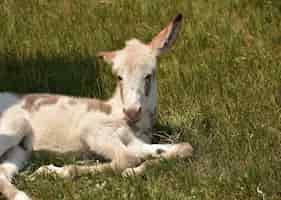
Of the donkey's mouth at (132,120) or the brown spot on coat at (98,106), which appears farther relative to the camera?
the brown spot on coat at (98,106)

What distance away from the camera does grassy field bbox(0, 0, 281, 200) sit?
21.1 feet

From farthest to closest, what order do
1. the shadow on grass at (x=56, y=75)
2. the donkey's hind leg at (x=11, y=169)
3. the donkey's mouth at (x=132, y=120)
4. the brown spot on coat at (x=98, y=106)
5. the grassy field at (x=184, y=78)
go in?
the shadow on grass at (x=56, y=75) → the brown spot on coat at (x=98, y=106) → the donkey's mouth at (x=132, y=120) → the grassy field at (x=184, y=78) → the donkey's hind leg at (x=11, y=169)

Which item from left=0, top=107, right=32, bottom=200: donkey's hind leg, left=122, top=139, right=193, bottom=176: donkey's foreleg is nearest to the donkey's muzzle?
left=122, top=139, right=193, bottom=176: donkey's foreleg

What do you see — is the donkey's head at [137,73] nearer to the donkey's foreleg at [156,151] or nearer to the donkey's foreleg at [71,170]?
the donkey's foreleg at [156,151]

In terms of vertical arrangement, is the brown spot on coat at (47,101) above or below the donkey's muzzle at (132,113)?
below

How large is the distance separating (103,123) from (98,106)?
0.75 ft

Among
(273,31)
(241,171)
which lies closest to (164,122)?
(241,171)

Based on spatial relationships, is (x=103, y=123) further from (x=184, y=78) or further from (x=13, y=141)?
(x=184, y=78)

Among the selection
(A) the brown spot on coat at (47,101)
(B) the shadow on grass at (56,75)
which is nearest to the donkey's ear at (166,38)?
(A) the brown spot on coat at (47,101)

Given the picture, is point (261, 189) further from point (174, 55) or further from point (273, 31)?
point (273, 31)

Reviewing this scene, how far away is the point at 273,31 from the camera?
1024 centimetres

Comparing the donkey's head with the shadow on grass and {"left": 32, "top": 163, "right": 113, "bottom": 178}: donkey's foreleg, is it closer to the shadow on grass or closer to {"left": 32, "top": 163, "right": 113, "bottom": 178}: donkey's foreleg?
{"left": 32, "top": 163, "right": 113, "bottom": 178}: donkey's foreleg

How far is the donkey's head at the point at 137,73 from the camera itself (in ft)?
22.8

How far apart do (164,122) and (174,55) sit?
1.96 meters
